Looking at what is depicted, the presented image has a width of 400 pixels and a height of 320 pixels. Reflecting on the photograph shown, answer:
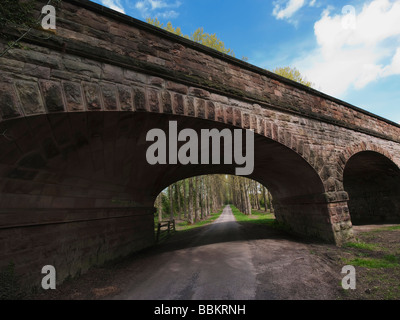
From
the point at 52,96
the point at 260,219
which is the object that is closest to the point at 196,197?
the point at 260,219

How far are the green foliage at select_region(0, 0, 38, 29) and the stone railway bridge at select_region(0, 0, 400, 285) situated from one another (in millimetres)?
192

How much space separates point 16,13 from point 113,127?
74.9 inches

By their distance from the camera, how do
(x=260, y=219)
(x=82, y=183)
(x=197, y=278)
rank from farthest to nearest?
(x=260, y=219) < (x=82, y=183) < (x=197, y=278)

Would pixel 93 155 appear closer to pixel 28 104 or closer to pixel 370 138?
pixel 28 104

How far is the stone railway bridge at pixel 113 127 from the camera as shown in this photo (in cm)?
271

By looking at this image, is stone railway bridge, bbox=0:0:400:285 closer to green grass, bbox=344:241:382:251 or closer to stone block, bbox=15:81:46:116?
stone block, bbox=15:81:46:116

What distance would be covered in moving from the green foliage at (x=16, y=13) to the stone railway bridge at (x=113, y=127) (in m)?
0.19

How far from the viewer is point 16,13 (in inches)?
103

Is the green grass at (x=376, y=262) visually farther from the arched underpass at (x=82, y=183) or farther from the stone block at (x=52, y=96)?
the stone block at (x=52, y=96)

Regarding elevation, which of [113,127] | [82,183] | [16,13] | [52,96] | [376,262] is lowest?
[376,262]

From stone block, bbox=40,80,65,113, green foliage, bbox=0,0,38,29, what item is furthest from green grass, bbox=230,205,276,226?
green foliage, bbox=0,0,38,29

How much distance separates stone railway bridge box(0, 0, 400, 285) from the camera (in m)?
2.71

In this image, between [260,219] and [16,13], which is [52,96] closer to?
[16,13]
